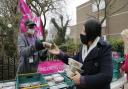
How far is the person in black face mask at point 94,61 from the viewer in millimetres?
2389

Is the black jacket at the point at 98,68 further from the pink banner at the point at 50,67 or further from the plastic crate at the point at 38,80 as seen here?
the pink banner at the point at 50,67

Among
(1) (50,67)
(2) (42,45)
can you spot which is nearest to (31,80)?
(2) (42,45)

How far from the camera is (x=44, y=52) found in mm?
4418

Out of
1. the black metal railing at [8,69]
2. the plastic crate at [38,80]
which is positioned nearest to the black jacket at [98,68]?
the plastic crate at [38,80]

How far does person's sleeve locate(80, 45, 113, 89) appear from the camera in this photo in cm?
237

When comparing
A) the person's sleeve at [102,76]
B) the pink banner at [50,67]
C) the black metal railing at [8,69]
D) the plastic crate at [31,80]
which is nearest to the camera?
the person's sleeve at [102,76]

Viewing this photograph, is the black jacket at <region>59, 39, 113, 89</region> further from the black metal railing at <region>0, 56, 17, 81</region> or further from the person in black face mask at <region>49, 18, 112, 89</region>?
the black metal railing at <region>0, 56, 17, 81</region>


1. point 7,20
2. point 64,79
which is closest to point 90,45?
point 64,79

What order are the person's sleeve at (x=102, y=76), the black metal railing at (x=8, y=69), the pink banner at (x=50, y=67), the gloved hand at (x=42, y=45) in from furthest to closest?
the black metal railing at (x=8, y=69), the pink banner at (x=50, y=67), the gloved hand at (x=42, y=45), the person's sleeve at (x=102, y=76)

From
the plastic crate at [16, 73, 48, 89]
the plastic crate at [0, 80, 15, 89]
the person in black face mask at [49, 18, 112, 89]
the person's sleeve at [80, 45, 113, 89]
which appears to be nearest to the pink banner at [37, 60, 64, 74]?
the plastic crate at [16, 73, 48, 89]

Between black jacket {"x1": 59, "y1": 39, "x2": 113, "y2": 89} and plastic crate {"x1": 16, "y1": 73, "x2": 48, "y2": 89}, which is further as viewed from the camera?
plastic crate {"x1": 16, "y1": 73, "x2": 48, "y2": 89}

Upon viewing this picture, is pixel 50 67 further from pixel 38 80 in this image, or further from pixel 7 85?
pixel 7 85

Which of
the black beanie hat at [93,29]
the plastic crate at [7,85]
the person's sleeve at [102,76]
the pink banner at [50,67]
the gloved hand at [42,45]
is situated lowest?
the plastic crate at [7,85]

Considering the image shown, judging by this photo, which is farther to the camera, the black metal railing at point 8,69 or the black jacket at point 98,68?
the black metal railing at point 8,69
